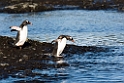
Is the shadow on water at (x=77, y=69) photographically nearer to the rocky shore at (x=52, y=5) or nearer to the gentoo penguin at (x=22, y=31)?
the gentoo penguin at (x=22, y=31)

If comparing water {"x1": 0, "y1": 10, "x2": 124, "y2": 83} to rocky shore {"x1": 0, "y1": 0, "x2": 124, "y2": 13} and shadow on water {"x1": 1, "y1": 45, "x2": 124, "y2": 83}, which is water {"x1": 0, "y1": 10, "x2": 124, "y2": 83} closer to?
shadow on water {"x1": 1, "y1": 45, "x2": 124, "y2": 83}

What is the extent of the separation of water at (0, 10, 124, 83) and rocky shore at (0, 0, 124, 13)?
2612 millimetres

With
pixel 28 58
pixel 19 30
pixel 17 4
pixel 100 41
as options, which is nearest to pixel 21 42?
pixel 19 30

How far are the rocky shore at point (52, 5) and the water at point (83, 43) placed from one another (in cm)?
261

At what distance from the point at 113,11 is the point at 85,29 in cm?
1255

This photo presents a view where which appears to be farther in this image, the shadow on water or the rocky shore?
the rocky shore

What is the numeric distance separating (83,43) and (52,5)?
25.9 meters

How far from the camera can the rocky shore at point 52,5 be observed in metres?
45.2

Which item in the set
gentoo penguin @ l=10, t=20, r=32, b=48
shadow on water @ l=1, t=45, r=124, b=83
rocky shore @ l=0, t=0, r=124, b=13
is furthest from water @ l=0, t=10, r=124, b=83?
rocky shore @ l=0, t=0, r=124, b=13

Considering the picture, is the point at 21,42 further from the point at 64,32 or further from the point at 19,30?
the point at 64,32

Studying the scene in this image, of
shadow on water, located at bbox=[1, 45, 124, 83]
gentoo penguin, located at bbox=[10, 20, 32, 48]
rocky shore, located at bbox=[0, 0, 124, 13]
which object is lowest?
rocky shore, located at bbox=[0, 0, 124, 13]

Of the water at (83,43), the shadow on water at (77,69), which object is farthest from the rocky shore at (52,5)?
the shadow on water at (77,69)

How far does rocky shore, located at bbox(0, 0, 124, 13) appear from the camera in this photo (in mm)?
45156

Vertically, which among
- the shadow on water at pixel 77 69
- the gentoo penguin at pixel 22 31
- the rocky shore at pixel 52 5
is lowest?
the rocky shore at pixel 52 5
